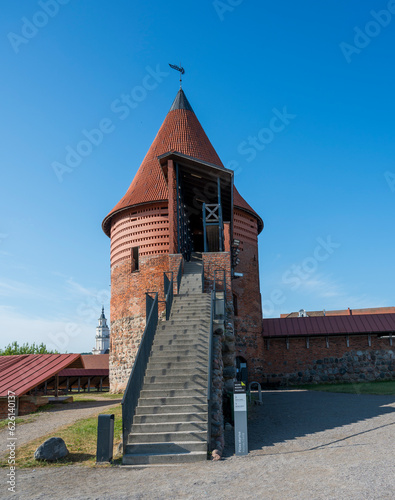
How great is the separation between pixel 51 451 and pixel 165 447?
1.90 m

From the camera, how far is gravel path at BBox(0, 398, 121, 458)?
965 centimetres

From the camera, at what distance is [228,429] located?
9523 mm

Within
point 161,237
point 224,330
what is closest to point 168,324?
point 224,330

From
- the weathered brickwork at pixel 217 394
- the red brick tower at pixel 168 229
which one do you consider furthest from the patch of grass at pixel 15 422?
the red brick tower at pixel 168 229

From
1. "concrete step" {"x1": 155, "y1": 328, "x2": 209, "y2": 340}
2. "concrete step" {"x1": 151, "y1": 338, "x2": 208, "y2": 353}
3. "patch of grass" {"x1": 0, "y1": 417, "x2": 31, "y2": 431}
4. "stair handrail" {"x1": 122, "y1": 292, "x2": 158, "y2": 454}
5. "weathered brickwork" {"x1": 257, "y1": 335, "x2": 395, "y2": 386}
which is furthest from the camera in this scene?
"weathered brickwork" {"x1": 257, "y1": 335, "x2": 395, "y2": 386}

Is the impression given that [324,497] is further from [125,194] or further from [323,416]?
[125,194]

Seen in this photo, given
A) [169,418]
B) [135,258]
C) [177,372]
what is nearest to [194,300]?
[177,372]

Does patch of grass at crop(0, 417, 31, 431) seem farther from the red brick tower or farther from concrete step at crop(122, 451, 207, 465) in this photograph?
the red brick tower

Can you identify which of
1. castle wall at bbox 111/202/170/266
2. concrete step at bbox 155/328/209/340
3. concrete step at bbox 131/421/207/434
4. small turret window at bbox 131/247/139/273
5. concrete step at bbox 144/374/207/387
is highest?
castle wall at bbox 111/202/170/266

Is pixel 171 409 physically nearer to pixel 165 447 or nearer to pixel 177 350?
pixel 165 447

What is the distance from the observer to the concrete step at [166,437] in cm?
750

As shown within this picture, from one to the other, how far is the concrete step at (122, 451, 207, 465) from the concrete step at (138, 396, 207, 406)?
1.28 meters

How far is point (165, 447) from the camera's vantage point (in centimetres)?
733

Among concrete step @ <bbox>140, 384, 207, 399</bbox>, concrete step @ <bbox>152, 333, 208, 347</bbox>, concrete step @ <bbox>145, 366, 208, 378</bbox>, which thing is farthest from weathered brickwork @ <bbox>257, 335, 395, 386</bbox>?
concrete step @ <bbox>140, 384, 207, 399</bbox>
